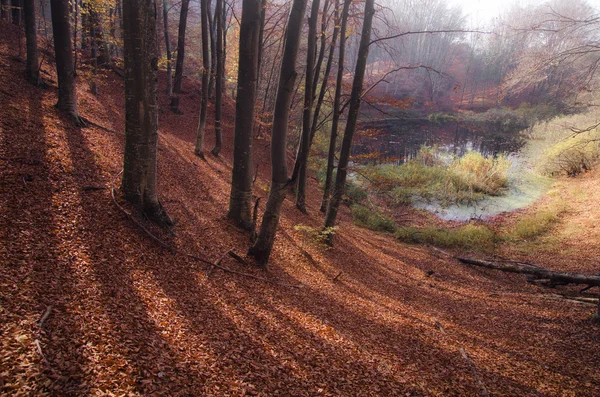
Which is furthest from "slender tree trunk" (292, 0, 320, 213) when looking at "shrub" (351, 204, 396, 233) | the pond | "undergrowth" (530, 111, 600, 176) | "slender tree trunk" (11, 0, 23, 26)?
"slender tree trunk" (11, 0, 23, 26)

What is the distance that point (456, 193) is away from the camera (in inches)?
715

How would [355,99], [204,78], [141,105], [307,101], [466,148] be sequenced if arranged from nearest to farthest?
[141,105], [355,99], [307,101], [204,78], [466,148]

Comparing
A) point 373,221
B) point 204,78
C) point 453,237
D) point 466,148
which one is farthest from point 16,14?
point 466,148

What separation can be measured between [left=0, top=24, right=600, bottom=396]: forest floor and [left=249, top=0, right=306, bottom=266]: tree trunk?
58cm

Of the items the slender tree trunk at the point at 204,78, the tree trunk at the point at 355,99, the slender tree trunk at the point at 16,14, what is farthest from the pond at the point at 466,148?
the slender tree trunk at the point at 16,14

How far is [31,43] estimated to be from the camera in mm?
9602

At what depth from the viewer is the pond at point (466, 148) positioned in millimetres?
16766

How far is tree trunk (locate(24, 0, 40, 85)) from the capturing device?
30.5ft

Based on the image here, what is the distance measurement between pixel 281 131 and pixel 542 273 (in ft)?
23.0

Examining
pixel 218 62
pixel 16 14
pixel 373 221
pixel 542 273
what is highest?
pixel 16 14

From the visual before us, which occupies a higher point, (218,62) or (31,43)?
(218,62)

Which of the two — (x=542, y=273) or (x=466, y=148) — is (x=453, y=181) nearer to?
(x=542, y=273)

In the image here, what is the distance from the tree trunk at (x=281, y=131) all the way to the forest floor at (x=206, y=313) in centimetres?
58

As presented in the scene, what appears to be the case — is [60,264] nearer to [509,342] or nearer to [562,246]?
[509,342]
